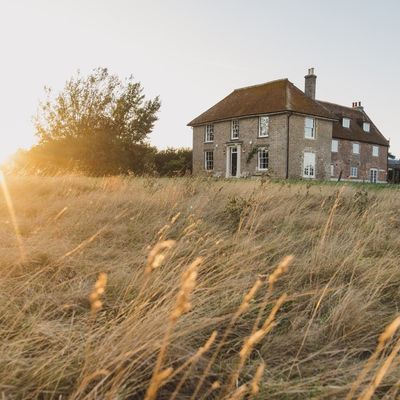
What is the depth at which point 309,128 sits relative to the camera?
2725 cm

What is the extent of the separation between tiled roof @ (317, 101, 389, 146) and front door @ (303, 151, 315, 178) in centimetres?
600

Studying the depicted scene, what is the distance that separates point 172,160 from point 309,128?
1102 cm

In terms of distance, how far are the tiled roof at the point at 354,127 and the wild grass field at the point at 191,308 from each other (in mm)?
30395

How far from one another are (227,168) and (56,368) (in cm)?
2725

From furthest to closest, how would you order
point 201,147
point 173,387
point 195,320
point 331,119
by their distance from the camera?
1. point 201,147
2. point 331,119
3. point 195,320
4. point 173,387

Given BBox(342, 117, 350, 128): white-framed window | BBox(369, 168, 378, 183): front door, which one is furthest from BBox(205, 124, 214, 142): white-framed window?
BBox(369, 168, 378, 183): front door

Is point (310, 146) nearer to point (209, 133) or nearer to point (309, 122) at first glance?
point (309, 122)

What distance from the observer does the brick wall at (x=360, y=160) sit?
1278 inches

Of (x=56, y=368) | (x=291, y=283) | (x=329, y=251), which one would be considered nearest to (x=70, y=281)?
(x=56, y=368)

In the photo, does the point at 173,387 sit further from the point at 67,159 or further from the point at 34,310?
the point at 67,159

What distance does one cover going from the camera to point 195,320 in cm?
204

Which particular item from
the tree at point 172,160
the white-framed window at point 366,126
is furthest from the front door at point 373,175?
the tree at point 172,160

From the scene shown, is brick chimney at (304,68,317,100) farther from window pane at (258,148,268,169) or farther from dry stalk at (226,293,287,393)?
dry stalk at (226,293,287,393)

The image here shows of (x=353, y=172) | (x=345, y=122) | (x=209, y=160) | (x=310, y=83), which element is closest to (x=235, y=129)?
(x=209, y=160)
